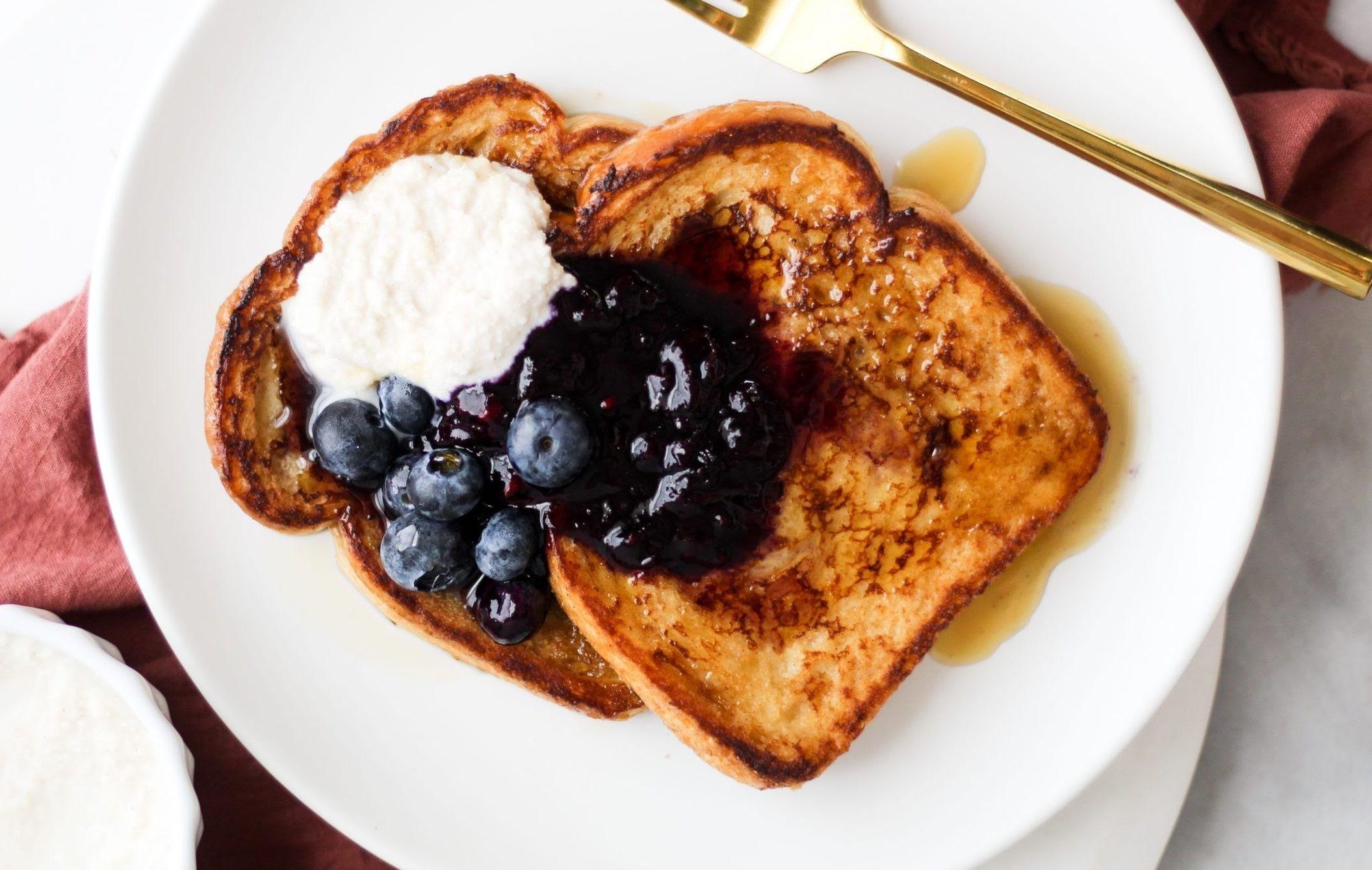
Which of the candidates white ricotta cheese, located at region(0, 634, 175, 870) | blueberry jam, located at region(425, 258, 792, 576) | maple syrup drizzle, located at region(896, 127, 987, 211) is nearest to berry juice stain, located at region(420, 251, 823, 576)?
blueberry jam, located at region(425, 258, 792, 576)

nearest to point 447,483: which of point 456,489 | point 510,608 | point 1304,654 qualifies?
point 456,489

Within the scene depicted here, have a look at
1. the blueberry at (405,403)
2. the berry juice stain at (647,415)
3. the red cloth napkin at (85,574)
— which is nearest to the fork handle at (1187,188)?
the berry juice stain at (647,415)

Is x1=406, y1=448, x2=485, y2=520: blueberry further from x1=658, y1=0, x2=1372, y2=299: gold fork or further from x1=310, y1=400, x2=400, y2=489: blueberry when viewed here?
x1=658, y1=0, x2=1372, y2=299: gold fork

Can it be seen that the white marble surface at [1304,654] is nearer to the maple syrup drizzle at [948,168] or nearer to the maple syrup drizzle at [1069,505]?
the maple syrup drizzle at [1069,505]

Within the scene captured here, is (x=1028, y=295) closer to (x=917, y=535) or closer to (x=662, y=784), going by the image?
(x=917, y=535)

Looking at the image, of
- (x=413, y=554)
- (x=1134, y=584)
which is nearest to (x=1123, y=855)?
(x=1134, y=584)

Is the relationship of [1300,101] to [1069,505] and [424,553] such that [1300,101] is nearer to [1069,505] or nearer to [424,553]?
[1069,505]
